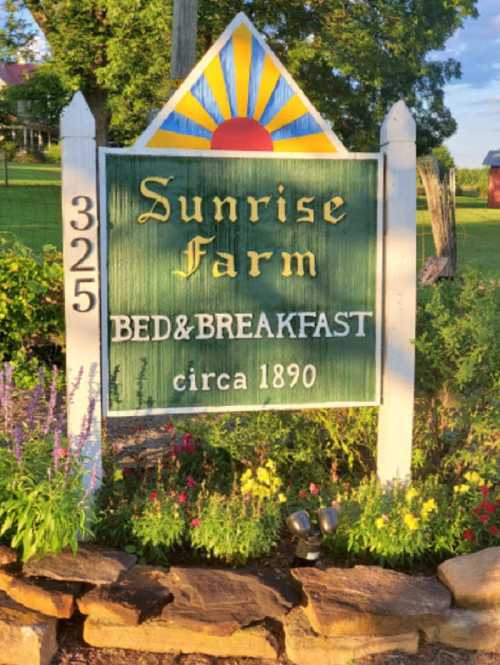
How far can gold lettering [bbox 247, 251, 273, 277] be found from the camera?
4.79 meters

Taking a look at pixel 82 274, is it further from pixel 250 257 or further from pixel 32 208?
pixel 32 208

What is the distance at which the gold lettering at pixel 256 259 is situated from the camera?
15.7 ft

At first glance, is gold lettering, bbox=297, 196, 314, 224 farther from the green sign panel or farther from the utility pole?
the utility pole

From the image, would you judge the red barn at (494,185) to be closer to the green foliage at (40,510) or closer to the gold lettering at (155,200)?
the gold lettering at (155,200)

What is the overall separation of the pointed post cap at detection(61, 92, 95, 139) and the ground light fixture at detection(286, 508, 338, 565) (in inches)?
90.0

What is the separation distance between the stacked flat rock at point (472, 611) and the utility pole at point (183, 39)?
7.12 meters

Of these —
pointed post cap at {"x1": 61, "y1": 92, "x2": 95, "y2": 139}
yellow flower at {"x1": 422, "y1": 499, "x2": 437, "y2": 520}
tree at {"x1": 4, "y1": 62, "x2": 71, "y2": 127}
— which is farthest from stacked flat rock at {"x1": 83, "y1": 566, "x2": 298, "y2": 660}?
tree at {"x1": 4, "y1": 62, "x2": 71, "y2": 127}

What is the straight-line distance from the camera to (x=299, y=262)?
4.85m

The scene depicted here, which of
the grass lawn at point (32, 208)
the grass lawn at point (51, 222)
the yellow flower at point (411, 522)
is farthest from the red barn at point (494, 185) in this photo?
the yellow flower at point (411, 522)

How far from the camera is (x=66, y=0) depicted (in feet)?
88.0

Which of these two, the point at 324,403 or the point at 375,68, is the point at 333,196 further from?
the point at 375,68

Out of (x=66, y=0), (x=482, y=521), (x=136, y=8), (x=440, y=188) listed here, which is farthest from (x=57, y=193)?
(x=482, y=521)

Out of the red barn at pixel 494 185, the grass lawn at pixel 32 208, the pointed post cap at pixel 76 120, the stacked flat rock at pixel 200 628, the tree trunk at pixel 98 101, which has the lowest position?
the stacked flat rock at pixel 200 628

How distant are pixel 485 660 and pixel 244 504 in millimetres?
1447
